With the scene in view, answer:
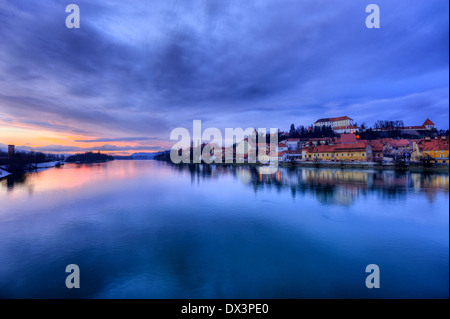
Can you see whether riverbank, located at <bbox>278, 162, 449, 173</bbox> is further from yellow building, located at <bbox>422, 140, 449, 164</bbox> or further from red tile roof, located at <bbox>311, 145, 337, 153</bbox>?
red tile roof, located at <bbox>311, 145, 337, 153</bbox>

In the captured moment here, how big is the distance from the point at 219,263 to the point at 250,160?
59.0 m

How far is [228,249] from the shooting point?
8.49 meters

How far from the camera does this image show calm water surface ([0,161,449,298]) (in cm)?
595

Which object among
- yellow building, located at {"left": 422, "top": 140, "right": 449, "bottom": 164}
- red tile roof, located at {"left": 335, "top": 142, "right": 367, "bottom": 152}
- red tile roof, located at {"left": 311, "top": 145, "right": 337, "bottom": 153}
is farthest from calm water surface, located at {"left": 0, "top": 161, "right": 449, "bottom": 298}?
red tile roof, located at {"left": 311, "top": 145, "right": 337, "bottom": 153}

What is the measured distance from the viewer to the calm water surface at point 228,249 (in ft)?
19.5

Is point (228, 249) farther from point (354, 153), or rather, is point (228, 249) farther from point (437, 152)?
point (354, 153)

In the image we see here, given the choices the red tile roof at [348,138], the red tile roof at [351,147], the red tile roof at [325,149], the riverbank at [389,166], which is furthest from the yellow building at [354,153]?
the red tile roof at [348,138]

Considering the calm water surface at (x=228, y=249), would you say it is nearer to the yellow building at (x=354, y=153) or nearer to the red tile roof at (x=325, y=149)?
the yellow building at (x=354, y=153)

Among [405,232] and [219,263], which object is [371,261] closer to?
[405,232]

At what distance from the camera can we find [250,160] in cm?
6562

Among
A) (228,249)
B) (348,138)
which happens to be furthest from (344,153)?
(228,249)

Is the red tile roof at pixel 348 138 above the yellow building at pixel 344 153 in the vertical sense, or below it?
above
